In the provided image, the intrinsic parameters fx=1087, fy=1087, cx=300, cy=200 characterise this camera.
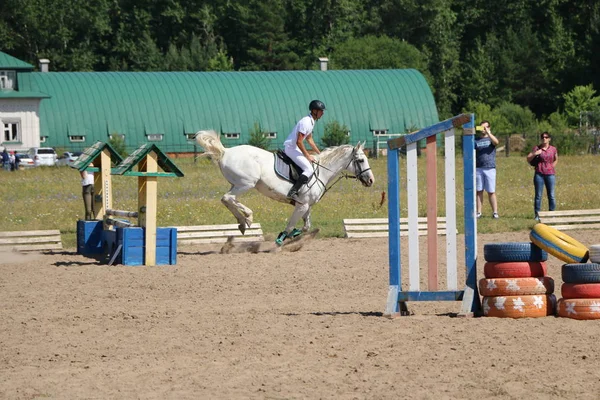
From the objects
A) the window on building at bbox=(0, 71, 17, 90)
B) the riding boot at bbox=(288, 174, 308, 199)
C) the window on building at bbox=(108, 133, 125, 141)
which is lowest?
the riding boot at bbox=(288, 174, 308, 199)

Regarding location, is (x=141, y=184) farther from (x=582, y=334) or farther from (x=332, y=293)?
(x=582, y=334)

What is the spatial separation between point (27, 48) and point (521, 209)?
201ft

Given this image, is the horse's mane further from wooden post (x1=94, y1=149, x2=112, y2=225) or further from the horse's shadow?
the horse's shadow

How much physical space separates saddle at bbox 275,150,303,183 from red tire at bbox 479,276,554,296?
23.0ft

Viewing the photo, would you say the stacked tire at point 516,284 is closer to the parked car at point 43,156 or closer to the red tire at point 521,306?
the red tire at point 521,306

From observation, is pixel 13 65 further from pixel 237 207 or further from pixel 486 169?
pixel 237 207

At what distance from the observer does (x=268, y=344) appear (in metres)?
9.39

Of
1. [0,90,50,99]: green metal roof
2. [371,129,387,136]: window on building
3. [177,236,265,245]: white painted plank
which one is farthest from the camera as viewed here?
[371,129,387,136]: window on building

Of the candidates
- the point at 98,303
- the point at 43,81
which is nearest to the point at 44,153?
the point at 43,81

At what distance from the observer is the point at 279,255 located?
16.6 meters

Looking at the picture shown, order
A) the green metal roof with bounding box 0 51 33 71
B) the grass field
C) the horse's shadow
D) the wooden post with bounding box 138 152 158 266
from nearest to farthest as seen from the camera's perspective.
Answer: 1. the horse's shadow
2. the wooden post with bounding box 138 152 158 266
3. the grass field
4. the green metal roof with bounding box 0 51 33 71

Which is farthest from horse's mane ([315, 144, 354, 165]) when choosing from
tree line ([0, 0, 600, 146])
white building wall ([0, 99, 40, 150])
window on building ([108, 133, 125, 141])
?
tree line ([0, 0, 600, 146])

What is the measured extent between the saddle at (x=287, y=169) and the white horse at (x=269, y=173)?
0.07 meters

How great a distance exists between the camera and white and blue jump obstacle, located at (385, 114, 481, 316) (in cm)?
1030
